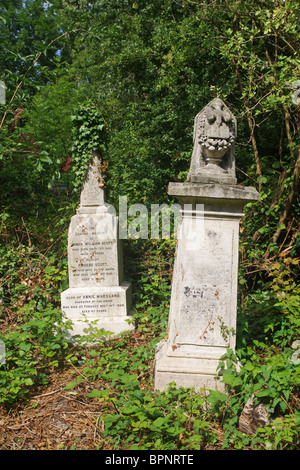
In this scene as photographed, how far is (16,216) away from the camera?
6438 mm

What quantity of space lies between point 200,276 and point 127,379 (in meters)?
1.12

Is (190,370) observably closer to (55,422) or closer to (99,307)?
(55,422)

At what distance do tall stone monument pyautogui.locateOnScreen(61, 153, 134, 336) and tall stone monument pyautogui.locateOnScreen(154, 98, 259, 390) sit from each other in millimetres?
1630

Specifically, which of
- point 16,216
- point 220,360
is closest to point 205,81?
point 16,216

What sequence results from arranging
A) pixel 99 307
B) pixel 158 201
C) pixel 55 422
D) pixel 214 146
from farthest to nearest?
1. pixel 158 201
2. pixel 99 307
3. pixel 214 146
4. pixel 55 422

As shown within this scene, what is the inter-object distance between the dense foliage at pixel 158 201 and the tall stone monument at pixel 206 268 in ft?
0.63

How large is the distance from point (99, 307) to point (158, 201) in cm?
330

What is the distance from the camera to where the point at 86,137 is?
4.88m

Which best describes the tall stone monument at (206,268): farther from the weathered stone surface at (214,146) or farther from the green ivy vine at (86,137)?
the green ivy vine at (86,137)

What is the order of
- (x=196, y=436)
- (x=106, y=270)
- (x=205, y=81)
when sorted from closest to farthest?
(x=196, y=436) → (x=106, y=270) → (x=205, y=81)

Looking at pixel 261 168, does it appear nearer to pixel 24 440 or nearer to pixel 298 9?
pixel 298 9

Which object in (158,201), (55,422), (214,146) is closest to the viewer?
(55,422)

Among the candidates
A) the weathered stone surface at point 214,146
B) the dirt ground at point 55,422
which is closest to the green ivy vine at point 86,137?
the weathered stone surface at point 214,146

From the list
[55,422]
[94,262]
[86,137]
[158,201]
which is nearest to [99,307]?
[94,262]
